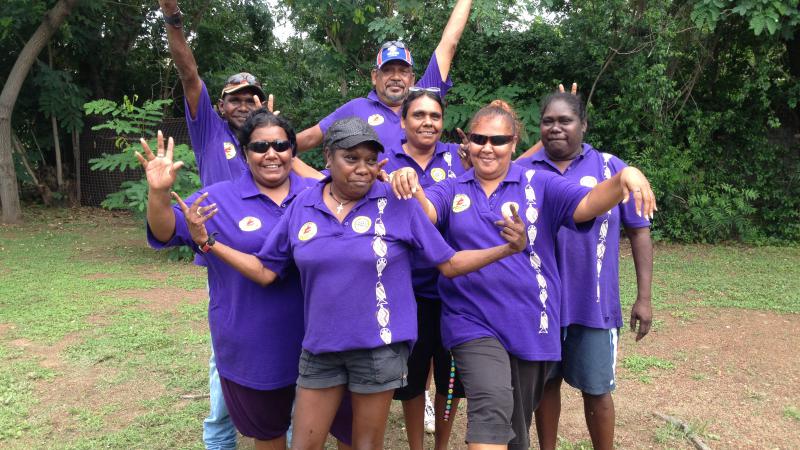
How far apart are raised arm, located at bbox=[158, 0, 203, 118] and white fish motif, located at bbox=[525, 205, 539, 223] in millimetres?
1933

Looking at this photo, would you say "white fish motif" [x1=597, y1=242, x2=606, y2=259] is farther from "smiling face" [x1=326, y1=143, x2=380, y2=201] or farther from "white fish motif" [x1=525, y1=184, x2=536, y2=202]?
"smiling face" [x1=326, y1=143, x2=380, y2=201]

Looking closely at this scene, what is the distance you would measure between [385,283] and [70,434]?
276 cm

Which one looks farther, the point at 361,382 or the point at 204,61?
the point at 204,61

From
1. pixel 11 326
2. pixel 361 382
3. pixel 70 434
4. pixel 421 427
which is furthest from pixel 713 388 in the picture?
pixel 11 326

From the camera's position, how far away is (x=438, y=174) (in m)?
3.46

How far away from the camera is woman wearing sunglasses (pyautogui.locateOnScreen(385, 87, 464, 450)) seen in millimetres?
3297

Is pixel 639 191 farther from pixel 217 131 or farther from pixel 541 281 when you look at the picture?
pixel 217 131

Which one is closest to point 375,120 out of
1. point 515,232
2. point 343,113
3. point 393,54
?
point 343,113

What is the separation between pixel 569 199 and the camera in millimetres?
2859

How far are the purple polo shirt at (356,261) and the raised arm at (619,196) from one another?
2.03 ft

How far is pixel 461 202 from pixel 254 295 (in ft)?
3.34

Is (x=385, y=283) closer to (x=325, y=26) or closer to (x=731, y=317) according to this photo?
(x=731, y=317)

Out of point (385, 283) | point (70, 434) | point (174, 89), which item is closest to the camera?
point (385, 283)

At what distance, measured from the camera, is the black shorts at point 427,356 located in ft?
11.0
